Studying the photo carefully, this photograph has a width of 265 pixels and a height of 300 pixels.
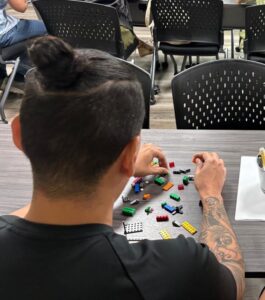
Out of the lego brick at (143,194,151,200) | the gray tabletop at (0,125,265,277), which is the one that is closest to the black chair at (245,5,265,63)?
the gray tabletop at (0,125,265,277)

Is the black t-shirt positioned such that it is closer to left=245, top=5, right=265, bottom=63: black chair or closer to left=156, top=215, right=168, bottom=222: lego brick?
left=156, top=215, right=168, bottom=222: lego brick

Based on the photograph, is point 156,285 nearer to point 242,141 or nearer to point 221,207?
point 221,207

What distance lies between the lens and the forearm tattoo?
0.93 metres

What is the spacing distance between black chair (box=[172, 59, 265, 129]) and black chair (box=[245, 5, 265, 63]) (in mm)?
911

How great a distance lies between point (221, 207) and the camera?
1.11 metres

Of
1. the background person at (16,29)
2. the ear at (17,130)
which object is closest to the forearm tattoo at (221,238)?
the ear at (17,130)

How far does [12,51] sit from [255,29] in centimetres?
157

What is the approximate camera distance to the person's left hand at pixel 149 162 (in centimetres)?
124

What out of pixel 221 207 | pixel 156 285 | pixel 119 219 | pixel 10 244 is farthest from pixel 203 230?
pixel 10 244

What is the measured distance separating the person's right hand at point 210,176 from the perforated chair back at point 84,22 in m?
1.42

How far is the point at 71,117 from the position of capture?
659 millimetres

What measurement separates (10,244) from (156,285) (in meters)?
0.24

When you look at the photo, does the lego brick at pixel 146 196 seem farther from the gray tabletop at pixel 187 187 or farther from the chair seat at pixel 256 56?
the chair seat at pixel 256 56

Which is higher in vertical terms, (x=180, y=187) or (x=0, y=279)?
(x=0, y=279)
